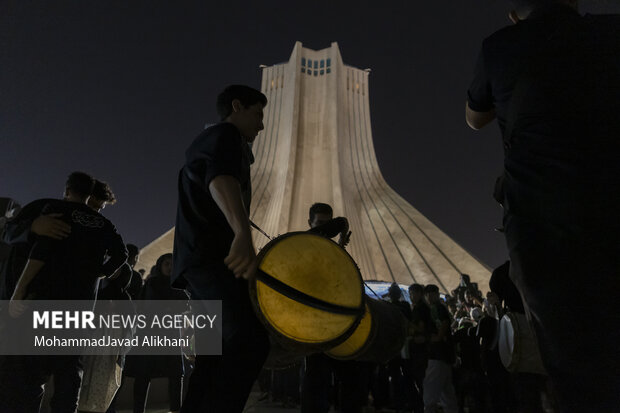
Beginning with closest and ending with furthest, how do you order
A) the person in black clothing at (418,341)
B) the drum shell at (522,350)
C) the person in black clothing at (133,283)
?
the drum shell at (522,350) < the person in black clothing at (133,283) < the person in black clothing at (418,341)

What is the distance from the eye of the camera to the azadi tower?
14.8 meters

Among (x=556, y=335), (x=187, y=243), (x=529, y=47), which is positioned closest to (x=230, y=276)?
(x=187, y=243)

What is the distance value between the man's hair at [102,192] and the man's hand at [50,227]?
0.63 m

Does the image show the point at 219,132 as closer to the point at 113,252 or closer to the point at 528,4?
the point at 528,4

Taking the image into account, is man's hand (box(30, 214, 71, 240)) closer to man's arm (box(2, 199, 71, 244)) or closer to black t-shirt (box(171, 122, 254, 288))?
man's arm (box(2, 199, 71, 244))

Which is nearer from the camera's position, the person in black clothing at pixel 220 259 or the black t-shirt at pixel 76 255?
the person in black clothing at pixel 220 259

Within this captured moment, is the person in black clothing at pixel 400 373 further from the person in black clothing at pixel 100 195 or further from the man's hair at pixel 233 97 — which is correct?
the man's hair at pixel 233 97

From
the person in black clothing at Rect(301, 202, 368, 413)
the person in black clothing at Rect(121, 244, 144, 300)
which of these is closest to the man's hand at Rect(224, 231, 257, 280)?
the person in black clothing at Rect(301, 202, 368, 413)

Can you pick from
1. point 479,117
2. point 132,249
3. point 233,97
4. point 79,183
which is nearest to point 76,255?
point 79,183

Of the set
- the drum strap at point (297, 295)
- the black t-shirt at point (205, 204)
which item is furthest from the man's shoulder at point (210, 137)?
the drum strap at point (297, 295)

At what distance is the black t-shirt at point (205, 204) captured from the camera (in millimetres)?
1217

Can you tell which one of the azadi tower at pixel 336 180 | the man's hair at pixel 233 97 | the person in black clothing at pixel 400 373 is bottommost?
the person in black clothing at pixel 400 373

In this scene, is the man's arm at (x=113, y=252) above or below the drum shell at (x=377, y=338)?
above

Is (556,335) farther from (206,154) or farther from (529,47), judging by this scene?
(206,154)
